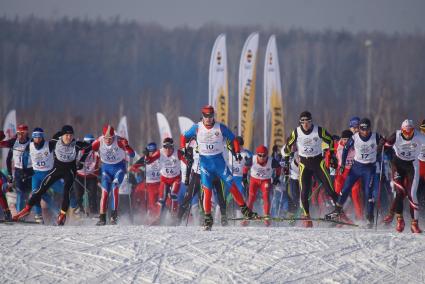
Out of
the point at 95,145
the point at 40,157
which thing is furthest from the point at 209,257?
the point at 40,157

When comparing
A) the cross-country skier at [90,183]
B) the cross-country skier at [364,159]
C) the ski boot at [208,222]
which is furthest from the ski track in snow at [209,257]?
the cross-country skier at [90,183]

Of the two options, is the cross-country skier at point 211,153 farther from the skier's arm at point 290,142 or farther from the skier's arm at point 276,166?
the skier's arm at point 276,166

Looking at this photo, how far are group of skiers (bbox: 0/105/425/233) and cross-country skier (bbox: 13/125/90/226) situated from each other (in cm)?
2

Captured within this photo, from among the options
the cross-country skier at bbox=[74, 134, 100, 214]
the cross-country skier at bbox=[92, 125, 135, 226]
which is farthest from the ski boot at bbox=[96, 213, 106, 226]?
the cross-country skier at bbox=[74, 134, 100, 214]

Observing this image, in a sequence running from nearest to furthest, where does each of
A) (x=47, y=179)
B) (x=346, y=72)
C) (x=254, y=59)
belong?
1. (x=47, y=179)
2. (x=254, y=59)
3. (x=346, y=72)

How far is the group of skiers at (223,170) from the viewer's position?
56.7ft

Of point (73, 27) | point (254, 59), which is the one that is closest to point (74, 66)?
point (73, 27)

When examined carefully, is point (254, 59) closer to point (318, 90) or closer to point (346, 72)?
point (318, 90)

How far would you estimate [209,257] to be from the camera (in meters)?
14.5

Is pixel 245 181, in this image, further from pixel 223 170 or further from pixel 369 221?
pixel 223 170

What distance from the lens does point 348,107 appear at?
278 feet

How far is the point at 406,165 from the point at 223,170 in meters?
3.61

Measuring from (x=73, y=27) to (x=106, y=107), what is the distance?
67.3 ft

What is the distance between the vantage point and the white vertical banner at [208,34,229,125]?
106ft
